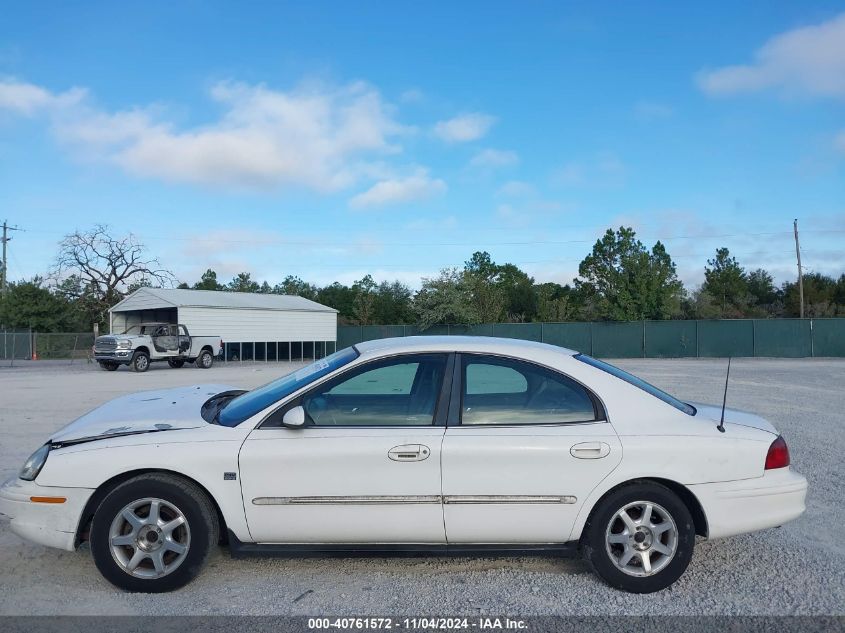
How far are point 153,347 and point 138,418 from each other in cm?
2706

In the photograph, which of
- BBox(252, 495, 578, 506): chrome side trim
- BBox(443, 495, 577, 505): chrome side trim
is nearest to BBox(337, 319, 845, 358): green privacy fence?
BBox(443, 495, 577, 505): chrome side trim

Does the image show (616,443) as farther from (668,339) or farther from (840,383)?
(668,339)

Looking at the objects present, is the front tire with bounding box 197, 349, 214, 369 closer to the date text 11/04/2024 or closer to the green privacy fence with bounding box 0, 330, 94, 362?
the green privacy fence with bounding box 0, 330, 94, 362

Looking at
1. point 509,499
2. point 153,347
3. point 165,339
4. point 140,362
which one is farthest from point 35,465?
point 165,339

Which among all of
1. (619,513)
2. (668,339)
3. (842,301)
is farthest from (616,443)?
(842,301)

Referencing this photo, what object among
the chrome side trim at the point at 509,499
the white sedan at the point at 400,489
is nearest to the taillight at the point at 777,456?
the white sedan at the point at 400,489

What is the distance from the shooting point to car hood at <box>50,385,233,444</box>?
423 cm

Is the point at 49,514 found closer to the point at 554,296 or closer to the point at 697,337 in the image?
the point at 697,337

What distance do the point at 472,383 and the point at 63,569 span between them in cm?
291

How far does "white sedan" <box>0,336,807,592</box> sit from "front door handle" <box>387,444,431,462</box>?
0.5 inches

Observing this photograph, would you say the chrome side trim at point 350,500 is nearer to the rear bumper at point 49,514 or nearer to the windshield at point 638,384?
the rear bumper at point 49,514

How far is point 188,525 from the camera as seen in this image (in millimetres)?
4031

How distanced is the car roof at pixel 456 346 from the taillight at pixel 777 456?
4.37 feet

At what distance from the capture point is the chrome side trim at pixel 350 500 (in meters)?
4.04
